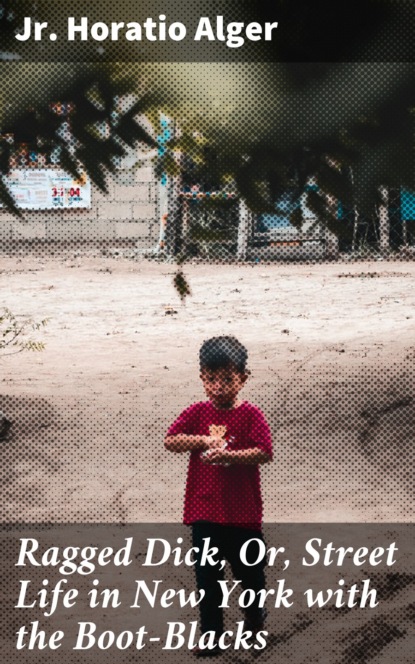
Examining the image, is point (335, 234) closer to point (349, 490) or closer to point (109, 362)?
point (349, 490)

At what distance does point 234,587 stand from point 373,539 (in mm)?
1026

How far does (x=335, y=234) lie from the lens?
2.57m

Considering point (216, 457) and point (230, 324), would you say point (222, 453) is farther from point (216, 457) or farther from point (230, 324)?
point (230, 324)

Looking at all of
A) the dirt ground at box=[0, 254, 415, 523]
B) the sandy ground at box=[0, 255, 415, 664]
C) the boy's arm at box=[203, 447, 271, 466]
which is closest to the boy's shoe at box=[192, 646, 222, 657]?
the sandy ground at box=[0, 255, 415, 664]

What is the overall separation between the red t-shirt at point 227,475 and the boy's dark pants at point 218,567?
5 cm

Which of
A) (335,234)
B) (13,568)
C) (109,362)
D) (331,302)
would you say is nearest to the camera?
(335,234)

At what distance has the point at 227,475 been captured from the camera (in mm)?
3346

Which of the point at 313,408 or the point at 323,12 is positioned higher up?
the point at 323,12

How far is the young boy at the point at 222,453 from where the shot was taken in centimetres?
333

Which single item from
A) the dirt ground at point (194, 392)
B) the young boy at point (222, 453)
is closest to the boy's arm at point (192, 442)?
the young boy at point (222, 453)

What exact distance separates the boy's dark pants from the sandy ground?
5.5 inches

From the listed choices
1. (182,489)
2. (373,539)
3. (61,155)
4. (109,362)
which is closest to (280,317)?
(109,362)

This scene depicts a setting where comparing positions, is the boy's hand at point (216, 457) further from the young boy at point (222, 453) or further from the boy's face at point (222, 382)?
the boy's face at point (222, 382)

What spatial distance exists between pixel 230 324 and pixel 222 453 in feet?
24.5
